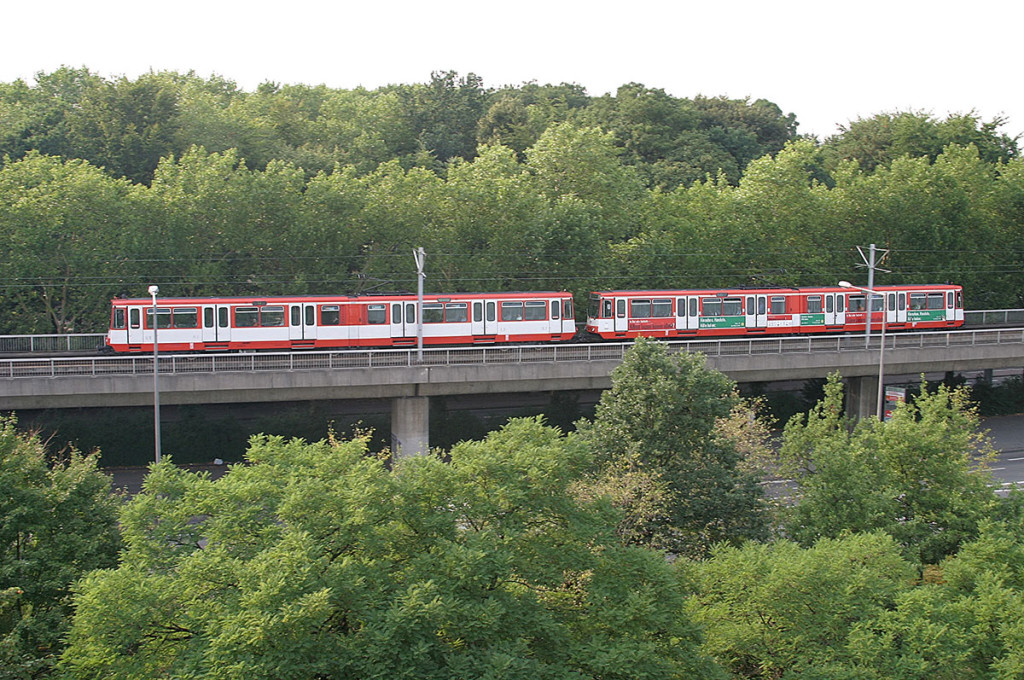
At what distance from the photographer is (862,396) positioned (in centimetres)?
4412

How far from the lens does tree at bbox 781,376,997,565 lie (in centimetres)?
2256

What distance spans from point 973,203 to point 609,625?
53.5 meters

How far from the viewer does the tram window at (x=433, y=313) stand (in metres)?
40.1

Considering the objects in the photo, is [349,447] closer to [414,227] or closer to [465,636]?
[465,636]

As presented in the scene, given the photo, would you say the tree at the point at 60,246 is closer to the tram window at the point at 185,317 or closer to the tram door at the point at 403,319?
the tram window at the point at 185,317

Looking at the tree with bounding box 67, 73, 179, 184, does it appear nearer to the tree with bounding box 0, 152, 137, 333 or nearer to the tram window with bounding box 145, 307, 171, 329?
the tree with bounding box 0, 152, 137, 333

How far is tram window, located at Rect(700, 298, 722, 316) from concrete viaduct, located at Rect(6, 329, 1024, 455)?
292 cm

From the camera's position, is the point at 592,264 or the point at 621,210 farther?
the point at 621,210

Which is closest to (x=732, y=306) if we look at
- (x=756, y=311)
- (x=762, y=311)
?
(x=756, y=311)

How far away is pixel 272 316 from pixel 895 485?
25469mm

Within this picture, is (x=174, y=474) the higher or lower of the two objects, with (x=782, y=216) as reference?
lower

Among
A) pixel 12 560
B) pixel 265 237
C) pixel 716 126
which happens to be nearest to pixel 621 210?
pixel 265 237

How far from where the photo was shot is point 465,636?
13680 millimetres

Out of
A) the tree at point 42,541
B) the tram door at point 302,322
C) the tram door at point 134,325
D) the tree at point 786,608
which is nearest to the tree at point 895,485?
the tree at point 786,608
